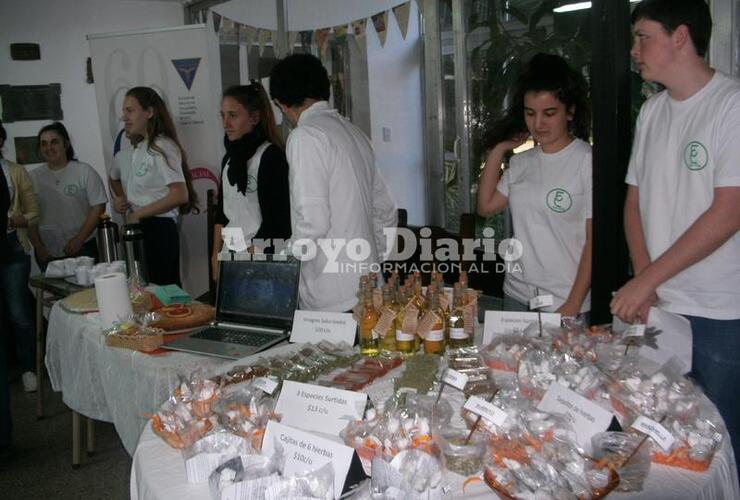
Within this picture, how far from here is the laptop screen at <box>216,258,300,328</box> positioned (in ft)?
6.26

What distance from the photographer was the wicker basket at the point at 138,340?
187 cm

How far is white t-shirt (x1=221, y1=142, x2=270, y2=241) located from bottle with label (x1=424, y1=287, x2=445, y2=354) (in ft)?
3.88

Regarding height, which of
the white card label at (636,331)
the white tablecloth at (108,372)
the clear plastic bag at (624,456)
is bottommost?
the white tablecloth at (108,372)

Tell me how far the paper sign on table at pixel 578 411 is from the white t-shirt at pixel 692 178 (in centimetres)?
64

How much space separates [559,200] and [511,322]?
53 centimetres

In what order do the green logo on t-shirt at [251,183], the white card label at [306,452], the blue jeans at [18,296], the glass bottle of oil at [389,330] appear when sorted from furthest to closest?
the blue jeans at [18,296]
the green logo on t-shirt at [251,183]
the glass bottle of oil at [389,330]
the white card label at [306,452]

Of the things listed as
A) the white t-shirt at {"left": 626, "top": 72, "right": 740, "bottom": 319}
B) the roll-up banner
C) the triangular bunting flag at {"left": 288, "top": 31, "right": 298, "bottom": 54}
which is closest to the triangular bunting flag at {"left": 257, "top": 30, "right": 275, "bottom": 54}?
the triangular bunting flag at {"left": 288, "top": 31, "right": 298, "bottom": 54}

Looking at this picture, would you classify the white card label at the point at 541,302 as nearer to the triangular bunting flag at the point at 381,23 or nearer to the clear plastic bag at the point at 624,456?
the clear plastic bag at the point at 624,456

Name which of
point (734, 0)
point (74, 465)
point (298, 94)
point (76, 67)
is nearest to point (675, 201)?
point (298, 94)

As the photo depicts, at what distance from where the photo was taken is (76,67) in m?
5.04

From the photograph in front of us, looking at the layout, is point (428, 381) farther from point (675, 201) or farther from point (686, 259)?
point (675, 201)

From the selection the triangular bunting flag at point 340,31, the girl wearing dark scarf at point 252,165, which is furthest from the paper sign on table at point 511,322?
the triangular bunting flag at point 340,31

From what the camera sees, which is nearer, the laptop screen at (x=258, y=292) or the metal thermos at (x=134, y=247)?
the laptop screen at (x=258, y=292)

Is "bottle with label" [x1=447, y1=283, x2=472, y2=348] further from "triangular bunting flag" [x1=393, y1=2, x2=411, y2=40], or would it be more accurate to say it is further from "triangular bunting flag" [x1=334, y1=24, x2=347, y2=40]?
"triangular bunting flag" [x1=334, y1=24, x2=347, y2=40]
